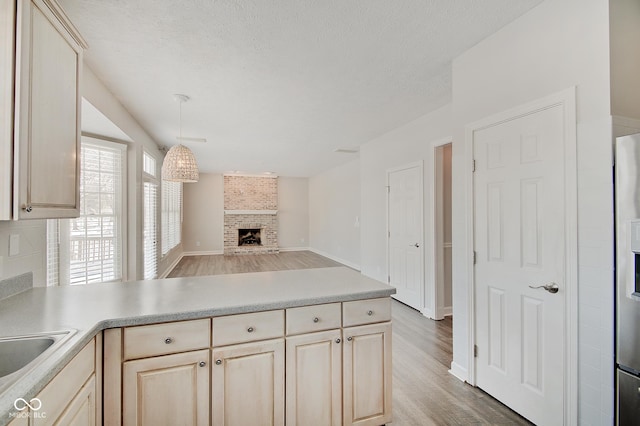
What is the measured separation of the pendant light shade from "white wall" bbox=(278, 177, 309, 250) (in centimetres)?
700

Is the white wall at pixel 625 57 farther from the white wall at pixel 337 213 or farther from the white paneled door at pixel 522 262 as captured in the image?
the white wall at pixel 337 213

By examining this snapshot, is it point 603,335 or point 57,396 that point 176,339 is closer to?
point 57,396

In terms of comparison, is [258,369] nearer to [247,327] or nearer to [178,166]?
[247,327]

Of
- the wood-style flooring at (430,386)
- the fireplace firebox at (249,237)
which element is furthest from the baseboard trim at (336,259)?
the wood-style flooring at (430,386)

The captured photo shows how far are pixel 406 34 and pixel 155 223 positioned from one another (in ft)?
16.0

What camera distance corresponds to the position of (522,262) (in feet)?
6.38

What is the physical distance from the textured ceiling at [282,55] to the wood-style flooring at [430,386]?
108 inches

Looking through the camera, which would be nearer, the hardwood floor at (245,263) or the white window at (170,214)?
the white window at (170,214)

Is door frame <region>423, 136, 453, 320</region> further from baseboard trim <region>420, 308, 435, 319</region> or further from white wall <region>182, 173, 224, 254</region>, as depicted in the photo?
white wall <region>182, 173, 224, 254</region>

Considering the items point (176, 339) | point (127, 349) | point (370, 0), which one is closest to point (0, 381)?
point (127, 349)

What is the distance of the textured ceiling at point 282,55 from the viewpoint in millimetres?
1854

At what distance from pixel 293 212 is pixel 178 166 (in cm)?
732

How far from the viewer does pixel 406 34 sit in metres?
2.09

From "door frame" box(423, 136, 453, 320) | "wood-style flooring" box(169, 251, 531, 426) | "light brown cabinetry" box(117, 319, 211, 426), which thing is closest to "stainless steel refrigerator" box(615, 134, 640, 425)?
"wood-style flooring" box(169, 251, 531, 426)
